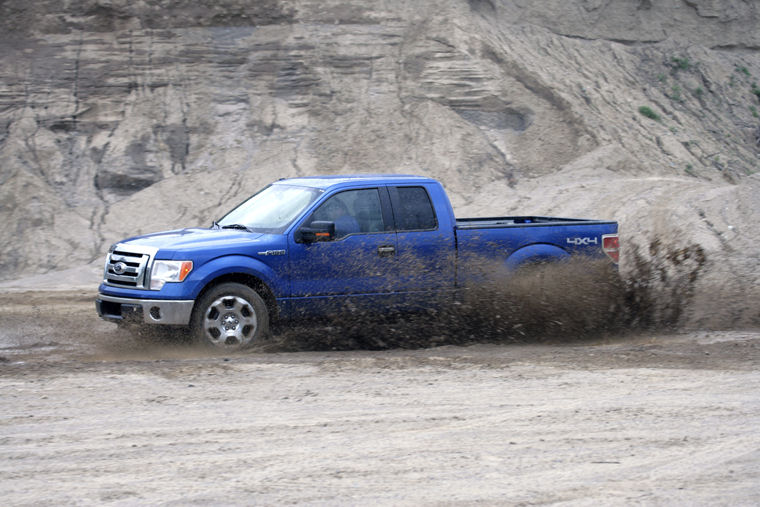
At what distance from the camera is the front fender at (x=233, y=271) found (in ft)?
27.1

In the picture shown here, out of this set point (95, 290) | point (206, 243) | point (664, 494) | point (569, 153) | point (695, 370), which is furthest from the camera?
point (569, 153)

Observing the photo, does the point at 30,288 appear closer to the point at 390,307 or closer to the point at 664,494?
the point at 390,307

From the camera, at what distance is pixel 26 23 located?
2317 centimetres

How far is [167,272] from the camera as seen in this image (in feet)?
27.2

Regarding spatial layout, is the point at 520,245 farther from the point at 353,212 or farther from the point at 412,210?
the point at 353,212

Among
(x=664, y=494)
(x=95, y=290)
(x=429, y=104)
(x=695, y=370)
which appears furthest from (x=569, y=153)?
(x=664, y=494)

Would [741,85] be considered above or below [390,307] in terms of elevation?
above

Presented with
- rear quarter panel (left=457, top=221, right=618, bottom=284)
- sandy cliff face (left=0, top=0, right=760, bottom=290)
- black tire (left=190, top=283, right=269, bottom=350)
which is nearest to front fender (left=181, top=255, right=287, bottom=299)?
black tire (left=190, top=283, right=269, bottom=350)

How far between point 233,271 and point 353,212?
1373 millimetres

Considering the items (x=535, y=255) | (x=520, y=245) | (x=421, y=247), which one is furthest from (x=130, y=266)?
(x=535, y=255)

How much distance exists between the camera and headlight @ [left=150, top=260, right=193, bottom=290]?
8258mm

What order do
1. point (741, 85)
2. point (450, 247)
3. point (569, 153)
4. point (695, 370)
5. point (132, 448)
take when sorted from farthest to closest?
1. point (741, 85)
2. point (569, 153)
3. point (450, 247)
4. point (695, 370)
5. point (132, 448)

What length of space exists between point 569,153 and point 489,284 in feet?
46.2

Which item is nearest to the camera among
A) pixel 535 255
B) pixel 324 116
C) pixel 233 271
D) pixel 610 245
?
pixel 233 271
